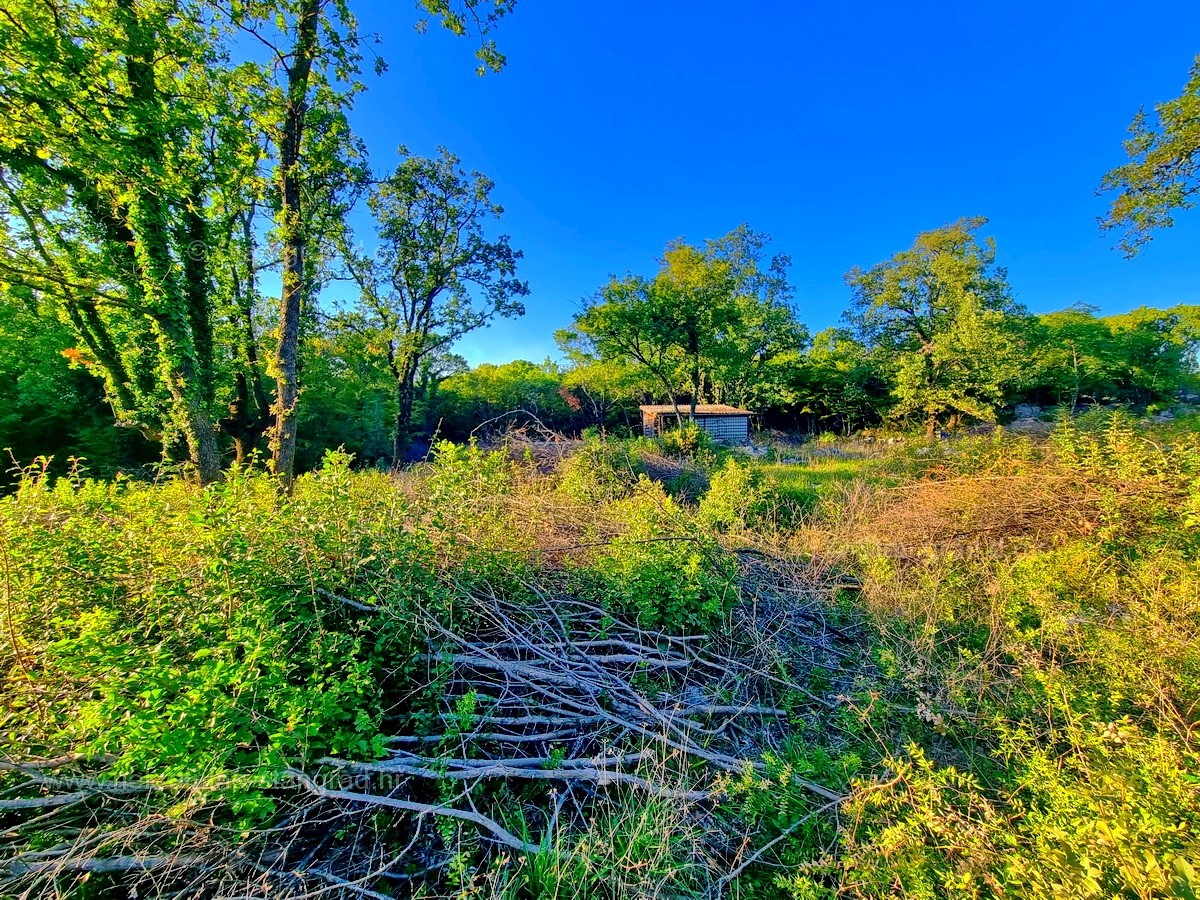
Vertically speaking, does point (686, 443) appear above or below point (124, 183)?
below

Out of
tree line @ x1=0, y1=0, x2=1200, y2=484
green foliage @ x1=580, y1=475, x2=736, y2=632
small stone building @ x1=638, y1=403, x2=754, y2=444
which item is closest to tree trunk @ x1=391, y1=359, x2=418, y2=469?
tree line @ x1=0, y1=0, x2=1200, y2=484

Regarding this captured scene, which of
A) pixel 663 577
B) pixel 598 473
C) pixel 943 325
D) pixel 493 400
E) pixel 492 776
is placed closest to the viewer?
pixel 492 776

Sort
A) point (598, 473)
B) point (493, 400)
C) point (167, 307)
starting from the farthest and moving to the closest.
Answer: point (493, 400), point (598, 473), point (167, 307)

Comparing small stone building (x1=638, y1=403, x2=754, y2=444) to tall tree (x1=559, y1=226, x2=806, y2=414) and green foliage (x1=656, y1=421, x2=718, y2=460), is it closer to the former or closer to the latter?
tall tree (x1=559, y1=226, x2=806, y2=414)

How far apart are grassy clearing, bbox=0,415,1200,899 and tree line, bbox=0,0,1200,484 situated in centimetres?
119

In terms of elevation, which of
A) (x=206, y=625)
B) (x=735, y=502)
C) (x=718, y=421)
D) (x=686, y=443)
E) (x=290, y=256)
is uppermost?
(x=290, y=256)

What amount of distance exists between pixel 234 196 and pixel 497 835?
1047cm

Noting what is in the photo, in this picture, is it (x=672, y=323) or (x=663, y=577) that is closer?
(x=663, y=577)

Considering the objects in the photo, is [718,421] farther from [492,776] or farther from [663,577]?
[492,776]

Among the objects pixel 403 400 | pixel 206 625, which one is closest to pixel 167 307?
pixel 206 625

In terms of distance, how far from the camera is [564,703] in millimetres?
2682

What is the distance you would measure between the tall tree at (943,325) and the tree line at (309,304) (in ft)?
0.38

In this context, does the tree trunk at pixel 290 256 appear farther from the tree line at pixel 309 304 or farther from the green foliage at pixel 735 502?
the green foliage at pixel 735 502

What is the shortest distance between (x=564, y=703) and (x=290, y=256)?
24.3ft
